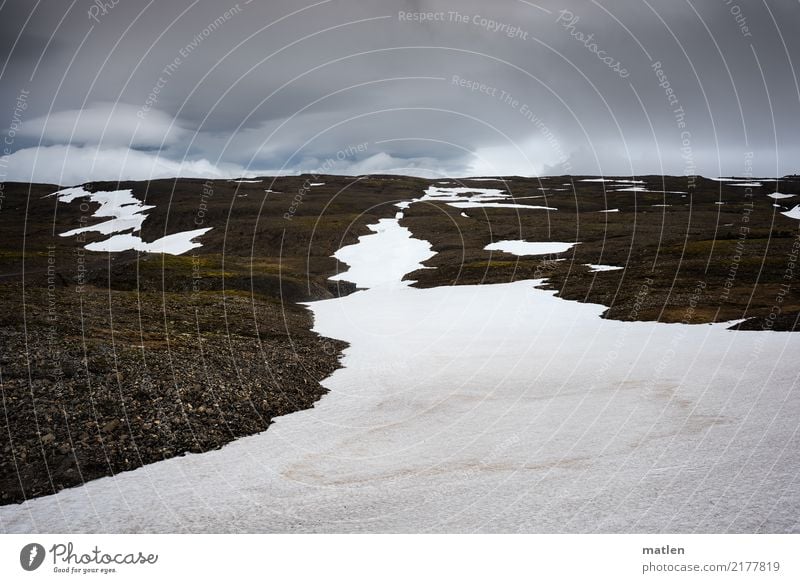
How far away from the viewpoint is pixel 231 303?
45.8 metres

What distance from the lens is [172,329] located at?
31.2m

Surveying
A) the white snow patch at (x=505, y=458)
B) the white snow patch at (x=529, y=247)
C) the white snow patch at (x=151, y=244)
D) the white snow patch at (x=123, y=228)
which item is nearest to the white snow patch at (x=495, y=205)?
the white snow patch at (x=529, y=247)

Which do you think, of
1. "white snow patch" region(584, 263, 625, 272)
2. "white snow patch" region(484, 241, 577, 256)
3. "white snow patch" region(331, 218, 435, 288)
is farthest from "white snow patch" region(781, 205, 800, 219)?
"white snow patch" region(331, 218, 435, 288)

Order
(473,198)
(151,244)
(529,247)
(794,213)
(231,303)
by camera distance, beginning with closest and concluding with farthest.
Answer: (231,303) → (529,247) → (151,244) → (794,213) → (473,198)

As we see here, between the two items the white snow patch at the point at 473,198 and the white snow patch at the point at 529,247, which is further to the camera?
the white snow patch at the point at 473,198

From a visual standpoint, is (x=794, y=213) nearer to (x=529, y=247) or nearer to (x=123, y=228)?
(x=529, y=247)

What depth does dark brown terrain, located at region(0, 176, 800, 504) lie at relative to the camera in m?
16.4

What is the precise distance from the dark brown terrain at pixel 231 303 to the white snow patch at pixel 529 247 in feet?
12.9

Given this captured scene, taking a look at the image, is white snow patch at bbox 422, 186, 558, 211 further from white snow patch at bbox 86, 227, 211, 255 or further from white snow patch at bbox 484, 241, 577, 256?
white snow patch at bbox 86, 227, 211, 255

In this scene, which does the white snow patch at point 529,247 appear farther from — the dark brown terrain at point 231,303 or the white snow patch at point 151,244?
the white snow patch at point 151,244

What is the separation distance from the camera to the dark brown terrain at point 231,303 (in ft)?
53.8

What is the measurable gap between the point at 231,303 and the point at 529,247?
65.7 metres

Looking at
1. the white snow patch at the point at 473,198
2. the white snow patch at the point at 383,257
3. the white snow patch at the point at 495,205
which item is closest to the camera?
the white snow patch at the point at 383,257

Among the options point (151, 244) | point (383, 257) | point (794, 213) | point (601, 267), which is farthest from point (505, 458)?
point (794, 213)
